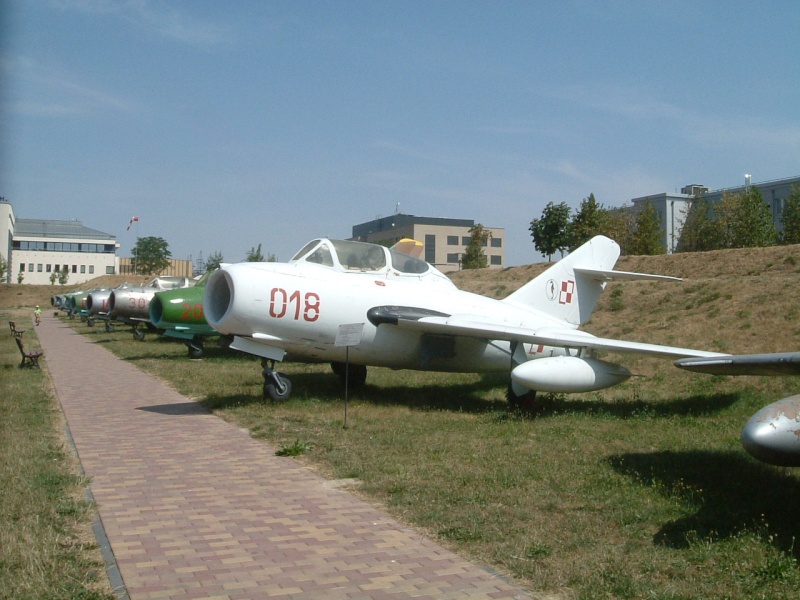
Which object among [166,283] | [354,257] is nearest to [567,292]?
[354,257]

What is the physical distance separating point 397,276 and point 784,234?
109 feet

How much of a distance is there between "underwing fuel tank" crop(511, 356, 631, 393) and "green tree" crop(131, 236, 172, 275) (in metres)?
95.9

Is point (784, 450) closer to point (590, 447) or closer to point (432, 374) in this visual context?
point (590, 447)

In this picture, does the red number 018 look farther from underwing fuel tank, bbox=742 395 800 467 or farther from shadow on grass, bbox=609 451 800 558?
underwing fuel tank, bbox=742 395 800 467

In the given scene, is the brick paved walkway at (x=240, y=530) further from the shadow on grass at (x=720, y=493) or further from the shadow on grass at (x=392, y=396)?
the shadow on grass at (x=392, y=396)

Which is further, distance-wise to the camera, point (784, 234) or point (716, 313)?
point (784, 234)

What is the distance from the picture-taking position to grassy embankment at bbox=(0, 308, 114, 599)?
4.31 meters

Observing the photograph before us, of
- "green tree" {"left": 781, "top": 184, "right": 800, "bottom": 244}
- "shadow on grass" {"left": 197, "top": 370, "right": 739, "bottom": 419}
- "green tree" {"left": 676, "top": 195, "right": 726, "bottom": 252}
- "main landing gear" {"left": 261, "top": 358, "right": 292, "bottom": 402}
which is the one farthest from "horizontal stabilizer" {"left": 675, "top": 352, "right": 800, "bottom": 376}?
"green tree" {"left": 676, "top": 195, "right": 726, "bottom": 252}

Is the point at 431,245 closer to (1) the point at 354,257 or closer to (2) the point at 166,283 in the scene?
(2) the point at 166,283

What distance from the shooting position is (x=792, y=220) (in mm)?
36656

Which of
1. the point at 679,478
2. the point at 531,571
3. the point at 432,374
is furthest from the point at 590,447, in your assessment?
the point at 432,374

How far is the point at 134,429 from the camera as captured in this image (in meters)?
9.74

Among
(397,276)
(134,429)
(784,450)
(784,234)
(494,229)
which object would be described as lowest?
(134,429)

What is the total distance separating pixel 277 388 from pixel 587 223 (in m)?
33.3
